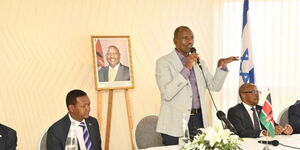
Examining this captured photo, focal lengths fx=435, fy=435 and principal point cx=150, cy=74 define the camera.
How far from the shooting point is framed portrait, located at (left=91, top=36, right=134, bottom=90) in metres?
4.95

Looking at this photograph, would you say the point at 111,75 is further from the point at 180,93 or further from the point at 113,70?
the point at 180,93

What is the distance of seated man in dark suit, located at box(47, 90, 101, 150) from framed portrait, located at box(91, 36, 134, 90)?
1.70 meters

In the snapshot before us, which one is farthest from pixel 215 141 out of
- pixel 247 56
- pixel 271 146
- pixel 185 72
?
pixel 247 56

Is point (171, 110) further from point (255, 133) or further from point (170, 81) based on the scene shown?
point (255, 133)

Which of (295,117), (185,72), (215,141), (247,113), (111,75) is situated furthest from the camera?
(111,75)

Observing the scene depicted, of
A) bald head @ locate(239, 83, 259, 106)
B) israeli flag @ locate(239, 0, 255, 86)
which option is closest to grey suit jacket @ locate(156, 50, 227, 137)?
bald head @ locate(239, 83, 259, 106)

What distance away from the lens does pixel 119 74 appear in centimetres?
504

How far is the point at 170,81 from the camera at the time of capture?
3.35 m

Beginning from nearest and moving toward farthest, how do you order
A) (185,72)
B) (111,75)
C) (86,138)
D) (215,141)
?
1. (215,141)
2. (86,138)
3. (185,72)
4. (111,75)

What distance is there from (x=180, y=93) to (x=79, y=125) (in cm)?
81

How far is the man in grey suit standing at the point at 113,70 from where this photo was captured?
4.98 meters

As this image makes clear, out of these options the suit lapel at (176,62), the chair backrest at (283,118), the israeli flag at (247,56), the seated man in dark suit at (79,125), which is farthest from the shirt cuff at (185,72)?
the israeli flag at (247,56)

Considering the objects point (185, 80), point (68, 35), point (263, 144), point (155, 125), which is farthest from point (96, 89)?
point (263, 144)

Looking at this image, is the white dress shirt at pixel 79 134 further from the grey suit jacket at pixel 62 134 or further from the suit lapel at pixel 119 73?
the suit lapel at pixel 119 73
